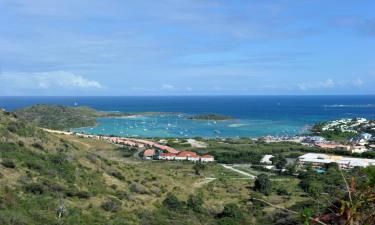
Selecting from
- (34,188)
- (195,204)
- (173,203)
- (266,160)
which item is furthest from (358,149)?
(34,188)

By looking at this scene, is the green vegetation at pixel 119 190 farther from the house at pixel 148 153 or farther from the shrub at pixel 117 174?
the house at pixel 148 153

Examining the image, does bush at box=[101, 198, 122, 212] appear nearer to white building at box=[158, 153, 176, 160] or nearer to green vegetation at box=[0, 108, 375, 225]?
green vegetation at box=[0, 108, 375, 225]

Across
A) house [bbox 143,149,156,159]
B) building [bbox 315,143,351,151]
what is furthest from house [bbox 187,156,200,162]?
building [bbox 315,143,351,151]

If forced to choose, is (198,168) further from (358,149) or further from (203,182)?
(358,149)

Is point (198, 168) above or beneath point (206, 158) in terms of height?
above

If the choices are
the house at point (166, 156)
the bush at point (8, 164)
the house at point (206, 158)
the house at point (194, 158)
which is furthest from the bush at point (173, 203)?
the house at point (166, 156)

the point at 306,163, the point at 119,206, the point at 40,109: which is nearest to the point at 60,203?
the point at 119,206

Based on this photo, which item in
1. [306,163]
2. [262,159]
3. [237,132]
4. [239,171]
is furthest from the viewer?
[237,132]

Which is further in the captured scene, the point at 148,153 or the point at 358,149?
the point at 358,149

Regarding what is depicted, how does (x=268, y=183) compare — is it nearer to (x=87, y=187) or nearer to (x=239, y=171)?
(x=239, y=171)

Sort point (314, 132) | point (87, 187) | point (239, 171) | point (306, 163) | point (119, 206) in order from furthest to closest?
point (314, 132) < point (306, 163) < point (239, 171) < point (87, 187) < point (119, 206)

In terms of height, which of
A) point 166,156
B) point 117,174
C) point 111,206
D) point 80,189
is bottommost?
point 166,156
